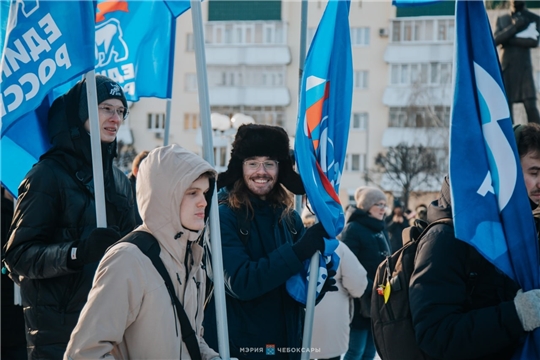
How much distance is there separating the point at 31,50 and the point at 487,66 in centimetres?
227

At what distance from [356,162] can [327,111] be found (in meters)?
46.6

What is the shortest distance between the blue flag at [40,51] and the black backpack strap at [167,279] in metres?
1.38

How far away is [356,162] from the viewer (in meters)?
51.2

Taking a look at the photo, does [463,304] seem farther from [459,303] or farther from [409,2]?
[409,2]

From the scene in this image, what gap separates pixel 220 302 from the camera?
12.2 ft

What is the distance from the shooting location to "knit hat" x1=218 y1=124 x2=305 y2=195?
186 inches

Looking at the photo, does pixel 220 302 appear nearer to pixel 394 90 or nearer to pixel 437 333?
pixel 437 333

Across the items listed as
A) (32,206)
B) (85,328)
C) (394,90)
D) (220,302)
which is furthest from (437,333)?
(394,90)

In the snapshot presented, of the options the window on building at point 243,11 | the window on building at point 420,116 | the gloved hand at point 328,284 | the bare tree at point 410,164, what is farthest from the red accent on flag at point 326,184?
the window on building at point 243,11

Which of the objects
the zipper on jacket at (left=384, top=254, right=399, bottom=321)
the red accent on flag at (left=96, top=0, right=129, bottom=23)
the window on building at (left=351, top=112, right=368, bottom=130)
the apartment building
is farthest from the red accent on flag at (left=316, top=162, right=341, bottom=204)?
the window on building at (left=351, top=112, right=368, bottom=130)

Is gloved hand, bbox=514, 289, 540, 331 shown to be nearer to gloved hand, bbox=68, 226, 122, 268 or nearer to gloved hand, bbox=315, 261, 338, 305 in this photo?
gloved hand, bbox=315, 261, 338, 305

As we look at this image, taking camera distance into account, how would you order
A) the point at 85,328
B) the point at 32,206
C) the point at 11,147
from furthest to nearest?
the point at 11,147
the point at 32,206
the point at 85,328

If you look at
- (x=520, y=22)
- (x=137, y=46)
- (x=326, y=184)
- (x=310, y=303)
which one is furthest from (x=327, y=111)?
(x=520, y=22)

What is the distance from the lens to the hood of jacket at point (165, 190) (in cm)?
324
